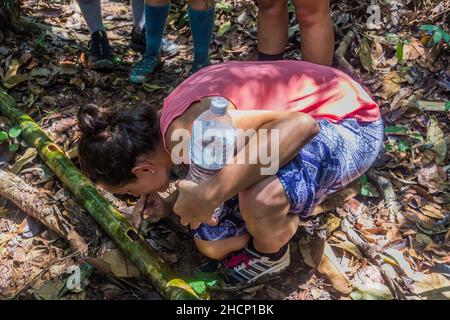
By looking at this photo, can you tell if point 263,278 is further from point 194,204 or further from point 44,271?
point 44,271

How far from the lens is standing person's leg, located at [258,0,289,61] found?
130 inches

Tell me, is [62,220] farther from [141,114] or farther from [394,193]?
[394,193]

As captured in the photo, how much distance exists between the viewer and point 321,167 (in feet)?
8.21

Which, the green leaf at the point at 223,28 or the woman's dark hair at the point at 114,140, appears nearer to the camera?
the woman's dark hair at the point at 114,140

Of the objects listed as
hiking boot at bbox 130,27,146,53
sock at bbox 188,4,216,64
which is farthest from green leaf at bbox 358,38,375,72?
hiking boot at bbox 130,27,146,53

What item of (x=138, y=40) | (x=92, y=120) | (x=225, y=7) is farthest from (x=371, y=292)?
(x=225, y=7)

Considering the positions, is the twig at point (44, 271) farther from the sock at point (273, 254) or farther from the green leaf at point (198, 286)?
the sock at point (273, 254)

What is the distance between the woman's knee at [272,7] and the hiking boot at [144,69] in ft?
3.15

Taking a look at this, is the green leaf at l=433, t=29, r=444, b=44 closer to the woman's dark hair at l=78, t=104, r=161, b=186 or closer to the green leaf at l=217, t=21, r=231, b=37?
the green leaf at l=217, t=21, r=231, b=37

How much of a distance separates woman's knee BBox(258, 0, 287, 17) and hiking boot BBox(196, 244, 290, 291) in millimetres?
1434

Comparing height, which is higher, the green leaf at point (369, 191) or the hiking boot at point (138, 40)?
the hiking boot at point (138, 40)

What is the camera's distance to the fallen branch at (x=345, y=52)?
3.78 metres

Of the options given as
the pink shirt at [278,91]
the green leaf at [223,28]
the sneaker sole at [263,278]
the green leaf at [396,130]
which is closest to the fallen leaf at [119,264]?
the sneaker sole at [263,278]

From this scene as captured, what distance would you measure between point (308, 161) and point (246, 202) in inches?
13.3
